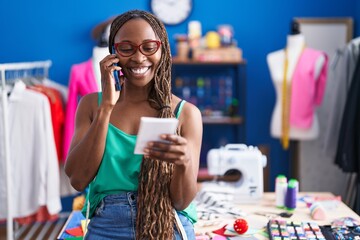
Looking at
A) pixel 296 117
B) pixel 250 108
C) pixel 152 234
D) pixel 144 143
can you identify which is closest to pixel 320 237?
pixel 152 234

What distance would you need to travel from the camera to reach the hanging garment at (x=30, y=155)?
3.34 meters

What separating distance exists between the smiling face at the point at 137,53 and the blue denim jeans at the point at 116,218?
14.4 inches

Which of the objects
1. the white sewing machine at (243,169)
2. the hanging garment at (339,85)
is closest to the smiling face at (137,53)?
the white sewing machine at (243,169)

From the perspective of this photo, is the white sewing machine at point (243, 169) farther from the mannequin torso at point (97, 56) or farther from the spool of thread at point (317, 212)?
the mannequin torso at point (97, 56)

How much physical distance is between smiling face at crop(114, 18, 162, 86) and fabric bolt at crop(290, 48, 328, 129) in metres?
2.33

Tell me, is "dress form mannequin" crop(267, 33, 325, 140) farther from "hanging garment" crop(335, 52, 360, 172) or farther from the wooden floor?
the wooden floor

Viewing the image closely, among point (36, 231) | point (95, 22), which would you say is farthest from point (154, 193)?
point (95, 22)

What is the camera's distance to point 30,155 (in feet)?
11.1

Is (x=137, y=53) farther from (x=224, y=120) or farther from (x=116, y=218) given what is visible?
(x=224, y=120)

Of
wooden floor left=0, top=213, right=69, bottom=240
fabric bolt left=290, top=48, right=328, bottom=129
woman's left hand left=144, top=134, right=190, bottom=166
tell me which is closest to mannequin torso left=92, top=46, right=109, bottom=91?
wooden floor left=0, top=213, right=69, bottom=240

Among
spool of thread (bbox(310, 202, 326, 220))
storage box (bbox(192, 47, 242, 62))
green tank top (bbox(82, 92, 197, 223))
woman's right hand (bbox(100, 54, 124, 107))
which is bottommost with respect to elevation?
spool of thread (bbox(310, 202, 326, 220))

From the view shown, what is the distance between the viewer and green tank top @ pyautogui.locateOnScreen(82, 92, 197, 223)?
5.04 feet

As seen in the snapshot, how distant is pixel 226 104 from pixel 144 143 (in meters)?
2.88

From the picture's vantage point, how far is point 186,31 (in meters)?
4.25
